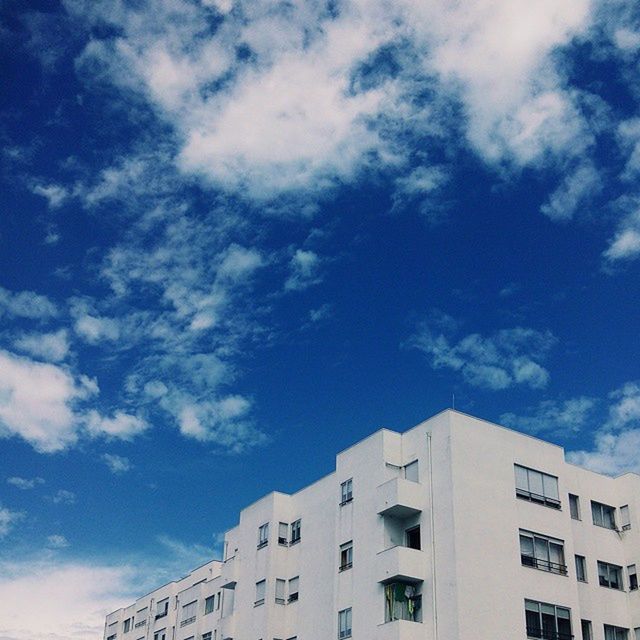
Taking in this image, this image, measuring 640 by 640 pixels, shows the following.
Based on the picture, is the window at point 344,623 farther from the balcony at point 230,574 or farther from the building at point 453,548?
the balcony at point 230,574

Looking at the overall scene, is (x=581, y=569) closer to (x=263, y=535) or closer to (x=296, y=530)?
(x=296, y=530)

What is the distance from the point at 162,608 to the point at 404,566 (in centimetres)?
4348

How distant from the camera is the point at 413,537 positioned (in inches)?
1948

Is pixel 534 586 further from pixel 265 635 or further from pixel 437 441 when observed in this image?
pixel 265 635

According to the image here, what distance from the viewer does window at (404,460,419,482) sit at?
5050cm

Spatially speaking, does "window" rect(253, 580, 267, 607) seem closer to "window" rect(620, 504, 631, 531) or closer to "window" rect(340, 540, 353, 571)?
"window" rect(340, 540, 353, 571)

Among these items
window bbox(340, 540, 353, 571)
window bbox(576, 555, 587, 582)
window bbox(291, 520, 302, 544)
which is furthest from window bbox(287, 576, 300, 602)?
window bbox(576, 555, 587, 582)

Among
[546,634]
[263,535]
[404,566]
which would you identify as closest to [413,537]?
[404,566]

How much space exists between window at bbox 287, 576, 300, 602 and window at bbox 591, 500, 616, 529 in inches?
743

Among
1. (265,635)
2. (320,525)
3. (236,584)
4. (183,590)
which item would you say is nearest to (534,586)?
(320,525)

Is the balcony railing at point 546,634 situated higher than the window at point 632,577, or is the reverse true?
the window at point 632,577

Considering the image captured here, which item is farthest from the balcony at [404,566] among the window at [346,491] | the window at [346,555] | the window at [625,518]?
the window at [625,518]

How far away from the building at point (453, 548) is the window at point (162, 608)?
→ 23577mm

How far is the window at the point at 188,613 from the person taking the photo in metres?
75.1
